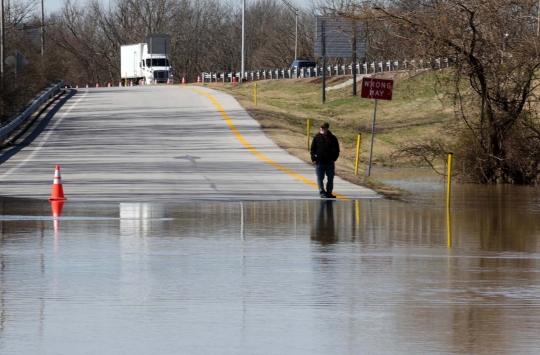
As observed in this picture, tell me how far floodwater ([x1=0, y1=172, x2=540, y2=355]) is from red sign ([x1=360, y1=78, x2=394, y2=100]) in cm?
995

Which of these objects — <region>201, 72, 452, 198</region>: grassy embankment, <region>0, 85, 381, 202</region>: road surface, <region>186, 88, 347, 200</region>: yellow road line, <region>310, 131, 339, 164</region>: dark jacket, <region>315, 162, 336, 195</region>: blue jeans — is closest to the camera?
<region>315, 162, 336, 195</region>: blue jeans

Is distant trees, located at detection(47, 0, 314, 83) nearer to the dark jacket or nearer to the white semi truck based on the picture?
the white semi truck

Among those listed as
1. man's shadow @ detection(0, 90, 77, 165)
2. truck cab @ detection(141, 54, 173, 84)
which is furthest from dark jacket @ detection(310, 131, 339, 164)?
truck cab @ detection(141, 54, 173, 84)

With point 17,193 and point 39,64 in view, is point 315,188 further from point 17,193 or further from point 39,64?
point 39,64

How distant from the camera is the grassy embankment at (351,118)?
3738cm

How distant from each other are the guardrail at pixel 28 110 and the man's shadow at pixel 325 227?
20.0 metres

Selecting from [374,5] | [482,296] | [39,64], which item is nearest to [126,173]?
[374,5]

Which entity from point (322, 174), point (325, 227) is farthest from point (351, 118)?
point (325, 227)

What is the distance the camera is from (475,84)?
2800cm

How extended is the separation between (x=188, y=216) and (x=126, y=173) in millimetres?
9470

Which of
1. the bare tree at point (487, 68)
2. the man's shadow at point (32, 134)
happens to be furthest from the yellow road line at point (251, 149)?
the man's shadow at point (32, 134)

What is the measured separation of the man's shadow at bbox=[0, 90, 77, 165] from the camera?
3307cm

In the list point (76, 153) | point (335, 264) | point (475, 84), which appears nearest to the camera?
point (335, 264)

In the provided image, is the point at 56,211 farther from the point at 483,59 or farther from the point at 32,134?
the point at 32,134
